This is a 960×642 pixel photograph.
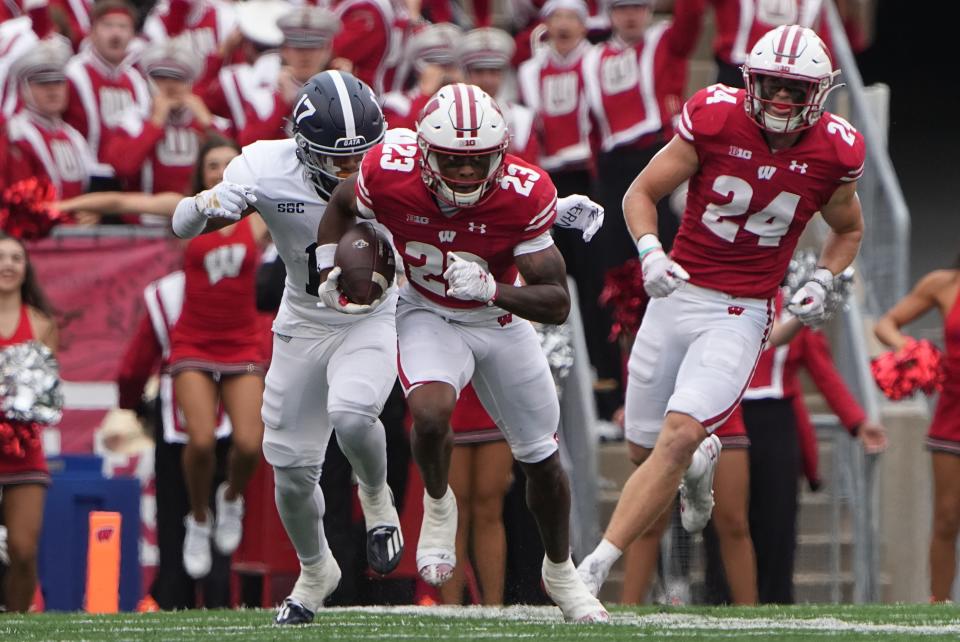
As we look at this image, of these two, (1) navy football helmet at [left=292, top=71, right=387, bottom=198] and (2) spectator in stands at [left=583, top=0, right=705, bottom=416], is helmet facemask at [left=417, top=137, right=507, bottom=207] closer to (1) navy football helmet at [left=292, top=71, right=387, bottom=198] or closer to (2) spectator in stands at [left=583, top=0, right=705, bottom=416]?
(1) navy football helmet at [left=292, top=71, right=387, bottom=198]

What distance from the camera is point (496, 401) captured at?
6.89 meters

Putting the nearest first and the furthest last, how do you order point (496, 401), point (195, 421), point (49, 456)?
point (496, 401)
point (195, 421)
point (49, 456)

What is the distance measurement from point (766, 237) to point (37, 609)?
3.88 m

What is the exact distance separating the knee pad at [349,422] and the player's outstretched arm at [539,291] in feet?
2.08

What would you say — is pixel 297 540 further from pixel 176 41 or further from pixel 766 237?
pixel 176 41

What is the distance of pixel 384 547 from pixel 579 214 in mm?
1347

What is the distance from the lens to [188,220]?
6.96 metres

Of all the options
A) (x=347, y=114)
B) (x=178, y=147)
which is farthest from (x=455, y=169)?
(x=178, y=147)

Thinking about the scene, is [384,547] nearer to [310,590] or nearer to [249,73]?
[310,590]

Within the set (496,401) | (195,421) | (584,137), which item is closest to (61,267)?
(195,421)

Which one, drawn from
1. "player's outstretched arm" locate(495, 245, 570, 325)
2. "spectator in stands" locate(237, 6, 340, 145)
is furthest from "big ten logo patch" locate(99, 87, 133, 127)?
"player's outstretched arm" locate(495, 245, 570, 325)

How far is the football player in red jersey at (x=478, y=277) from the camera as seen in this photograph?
6500mm

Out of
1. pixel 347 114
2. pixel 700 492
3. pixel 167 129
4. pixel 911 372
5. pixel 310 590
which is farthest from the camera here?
pixel 167 129

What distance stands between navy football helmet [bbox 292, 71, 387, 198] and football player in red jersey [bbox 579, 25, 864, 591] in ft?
3.41
